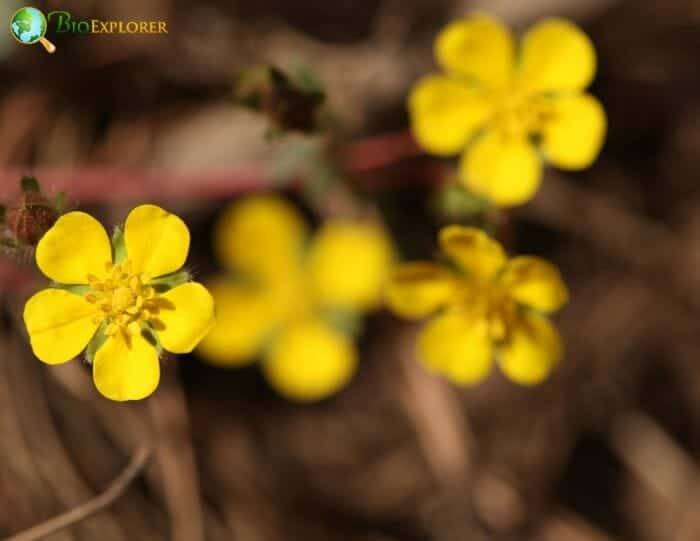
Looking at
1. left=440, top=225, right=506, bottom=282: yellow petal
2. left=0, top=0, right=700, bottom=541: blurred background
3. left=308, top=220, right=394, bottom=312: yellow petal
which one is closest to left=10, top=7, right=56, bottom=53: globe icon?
left=0, top=0, right=700, bottom=541: blurred background

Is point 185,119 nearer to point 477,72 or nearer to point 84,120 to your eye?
point 84,120

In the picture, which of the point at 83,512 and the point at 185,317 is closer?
the point at 185,317

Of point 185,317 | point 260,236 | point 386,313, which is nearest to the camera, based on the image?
point 185,317

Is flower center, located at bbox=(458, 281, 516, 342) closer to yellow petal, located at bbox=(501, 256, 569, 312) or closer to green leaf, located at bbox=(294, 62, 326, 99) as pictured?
yellow petal, located at bbox=(501, 256, 569, 312)

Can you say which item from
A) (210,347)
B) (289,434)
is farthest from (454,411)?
(210,347)

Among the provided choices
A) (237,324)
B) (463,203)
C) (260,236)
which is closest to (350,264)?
(260,236)

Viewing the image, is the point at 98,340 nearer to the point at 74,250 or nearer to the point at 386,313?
the point at 74,250

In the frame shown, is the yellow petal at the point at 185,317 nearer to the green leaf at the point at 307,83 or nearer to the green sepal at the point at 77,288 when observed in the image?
the green sepal at the point at 77,288
